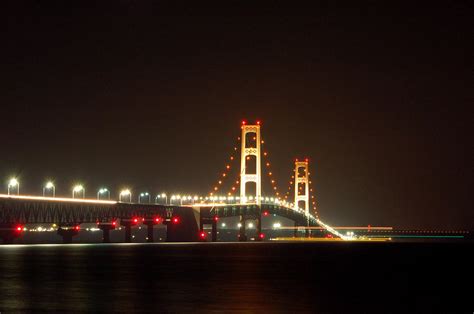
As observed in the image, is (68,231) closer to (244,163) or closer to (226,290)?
(244,163)

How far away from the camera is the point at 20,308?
25344 millimetres

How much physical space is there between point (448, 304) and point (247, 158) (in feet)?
369

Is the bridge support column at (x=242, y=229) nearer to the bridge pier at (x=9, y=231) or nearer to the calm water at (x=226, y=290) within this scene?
the bridge pier at (x=9, y=231)

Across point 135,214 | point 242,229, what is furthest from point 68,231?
point 242,229

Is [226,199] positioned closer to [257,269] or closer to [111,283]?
[257,269]

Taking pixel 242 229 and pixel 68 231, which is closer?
pixel 68 231

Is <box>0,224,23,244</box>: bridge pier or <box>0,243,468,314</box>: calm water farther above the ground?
<box>0,224,23,244</box>: bridge pier

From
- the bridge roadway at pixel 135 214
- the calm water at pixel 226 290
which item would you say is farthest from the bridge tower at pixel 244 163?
the calm water at pixel 226 290

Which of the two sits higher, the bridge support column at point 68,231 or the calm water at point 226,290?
the bridge support column at point 68,231

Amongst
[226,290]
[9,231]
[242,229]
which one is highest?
[242,229]

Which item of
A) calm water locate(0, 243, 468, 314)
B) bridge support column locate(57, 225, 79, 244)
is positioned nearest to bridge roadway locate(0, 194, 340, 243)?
bridge support column locate(57, 225, 79, 244)

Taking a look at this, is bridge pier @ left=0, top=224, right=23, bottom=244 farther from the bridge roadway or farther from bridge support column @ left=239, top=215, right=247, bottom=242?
bridge support column @ left=239, top=215, right=247, bottom=242

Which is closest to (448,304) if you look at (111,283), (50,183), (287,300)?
(287,300)

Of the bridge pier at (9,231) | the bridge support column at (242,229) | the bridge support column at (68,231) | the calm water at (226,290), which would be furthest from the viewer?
the bridge support column at (242,229)
